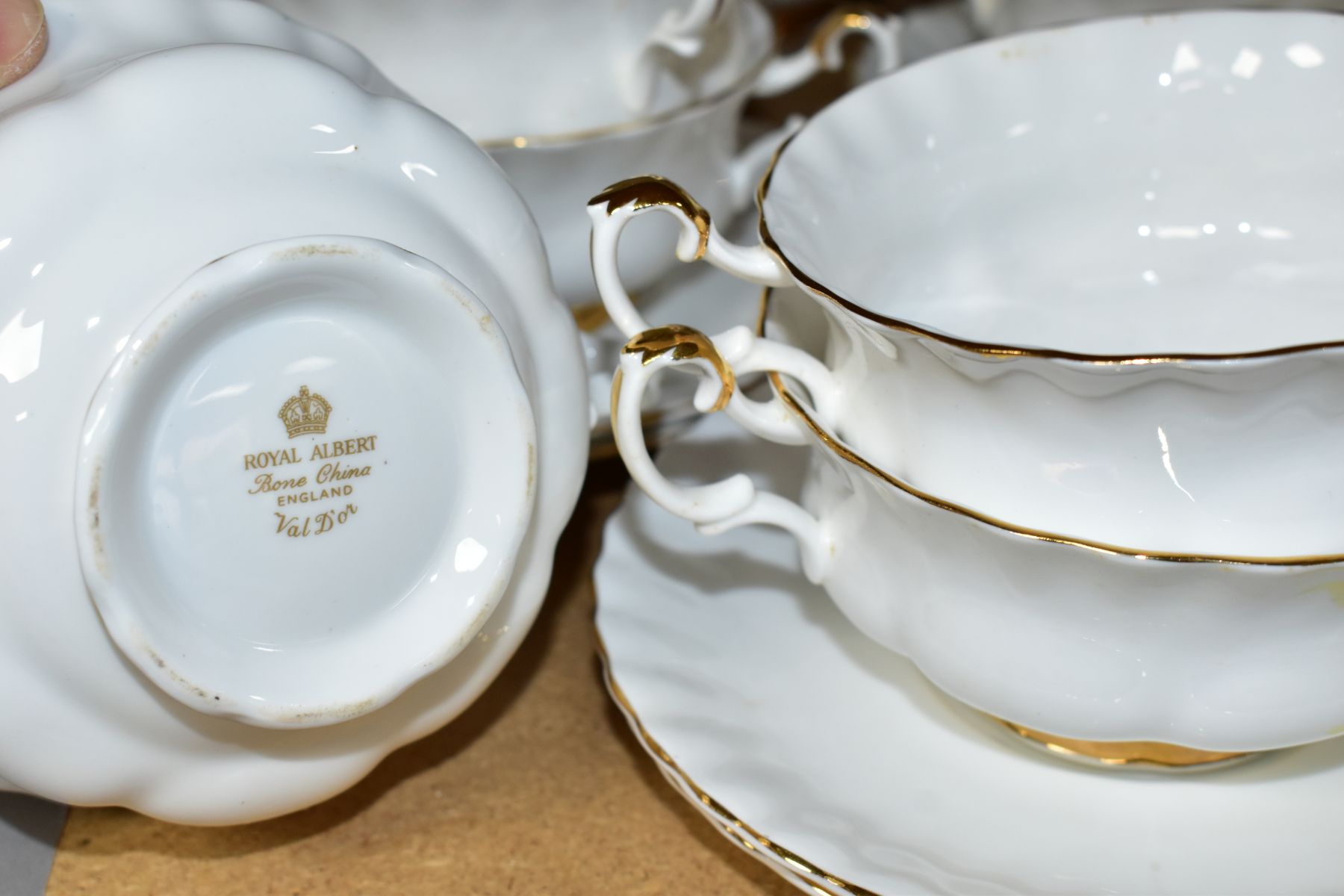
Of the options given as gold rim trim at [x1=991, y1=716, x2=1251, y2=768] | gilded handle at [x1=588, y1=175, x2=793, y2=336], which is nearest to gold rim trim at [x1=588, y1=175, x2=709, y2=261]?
gilded handle at [x1=588, y1=175, x2=793, y2=336]

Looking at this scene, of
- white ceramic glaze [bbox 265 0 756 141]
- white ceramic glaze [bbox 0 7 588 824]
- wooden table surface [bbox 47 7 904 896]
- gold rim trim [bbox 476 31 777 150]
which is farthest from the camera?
white ceramic glaze [bbox 265 0 756 141]

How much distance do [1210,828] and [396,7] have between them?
24.0 inches

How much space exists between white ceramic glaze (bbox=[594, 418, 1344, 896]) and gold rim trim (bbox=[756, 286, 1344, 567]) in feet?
0.43

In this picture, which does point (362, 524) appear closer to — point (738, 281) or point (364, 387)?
point (364, 387)

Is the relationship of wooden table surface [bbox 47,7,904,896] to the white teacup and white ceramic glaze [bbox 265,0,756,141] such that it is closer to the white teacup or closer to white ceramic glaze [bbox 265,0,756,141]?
the white teacup

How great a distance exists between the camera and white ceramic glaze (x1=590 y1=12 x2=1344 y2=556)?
46cm

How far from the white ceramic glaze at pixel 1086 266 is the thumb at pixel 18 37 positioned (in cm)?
22

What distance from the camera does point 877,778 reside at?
0.54 m

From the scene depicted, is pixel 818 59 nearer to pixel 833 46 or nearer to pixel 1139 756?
pixel 833 46

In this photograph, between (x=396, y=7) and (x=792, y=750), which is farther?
(x=396, y=7)

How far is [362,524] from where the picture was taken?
0.48 meters

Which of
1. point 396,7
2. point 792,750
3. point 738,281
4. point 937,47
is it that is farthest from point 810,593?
point 937,47

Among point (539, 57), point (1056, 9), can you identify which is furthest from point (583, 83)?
point (1056, 9)

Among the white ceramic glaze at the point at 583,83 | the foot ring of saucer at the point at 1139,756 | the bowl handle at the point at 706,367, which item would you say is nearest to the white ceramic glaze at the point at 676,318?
the white ceramic glaze at the point at 583,83
